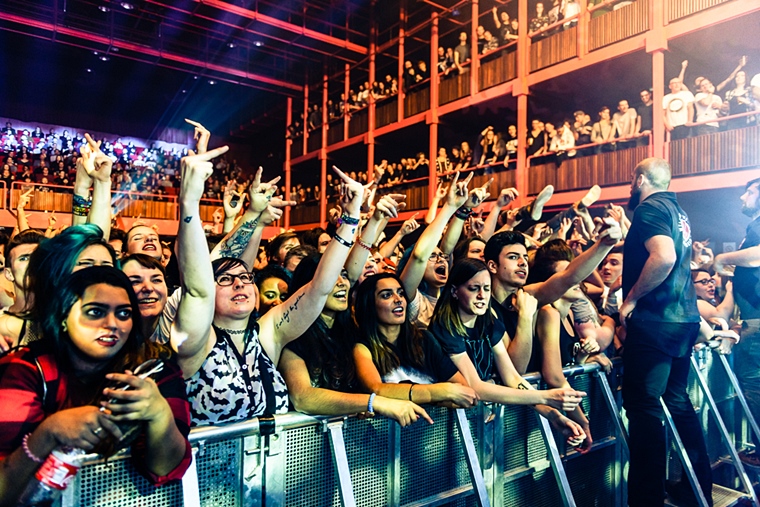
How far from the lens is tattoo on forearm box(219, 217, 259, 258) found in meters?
3.35

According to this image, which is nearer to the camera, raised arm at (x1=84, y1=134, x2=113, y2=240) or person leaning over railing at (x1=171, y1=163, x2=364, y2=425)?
person leaning over railing at (x1=171, y1=163, x2=364, y2=425)

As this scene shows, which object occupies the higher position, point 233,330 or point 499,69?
point 499,69

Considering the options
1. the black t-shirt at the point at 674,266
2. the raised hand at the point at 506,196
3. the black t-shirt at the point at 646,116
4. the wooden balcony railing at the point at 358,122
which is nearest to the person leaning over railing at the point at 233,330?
the black t-shirt at the point at 674,266

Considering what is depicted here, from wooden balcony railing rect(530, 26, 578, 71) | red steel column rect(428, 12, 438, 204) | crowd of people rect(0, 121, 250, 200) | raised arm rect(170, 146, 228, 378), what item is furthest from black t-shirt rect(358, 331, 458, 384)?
crowd of people rect(0, 121, 250, 200)

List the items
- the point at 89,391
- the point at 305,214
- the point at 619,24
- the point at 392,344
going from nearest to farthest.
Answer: the point at 89,391, the point at 392,344, the point at 619,24, the point at 305,214

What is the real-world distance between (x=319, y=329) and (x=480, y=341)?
96cm

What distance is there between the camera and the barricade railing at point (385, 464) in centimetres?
172

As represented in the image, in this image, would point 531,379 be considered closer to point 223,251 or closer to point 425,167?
point 223,251

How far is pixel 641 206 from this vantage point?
10.5 ft

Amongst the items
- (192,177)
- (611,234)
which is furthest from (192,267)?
(611,234)

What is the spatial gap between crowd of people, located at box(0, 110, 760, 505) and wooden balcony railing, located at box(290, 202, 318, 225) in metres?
15.2

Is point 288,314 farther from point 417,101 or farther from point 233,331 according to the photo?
point 417,101

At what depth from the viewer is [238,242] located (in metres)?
3.36

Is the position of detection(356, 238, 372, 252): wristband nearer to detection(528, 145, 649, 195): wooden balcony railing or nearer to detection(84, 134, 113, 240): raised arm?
detection(84, 134, 113, 240): raised arm
